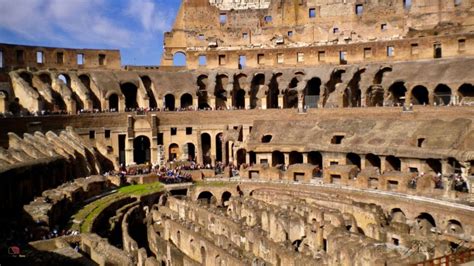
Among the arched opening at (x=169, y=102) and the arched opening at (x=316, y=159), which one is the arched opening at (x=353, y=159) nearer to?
the arched opening at (x=316, y=159)

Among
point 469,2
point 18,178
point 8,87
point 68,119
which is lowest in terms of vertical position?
point 18,178

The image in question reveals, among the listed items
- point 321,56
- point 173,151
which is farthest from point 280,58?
point 173,151

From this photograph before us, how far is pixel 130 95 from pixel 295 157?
19.5 m

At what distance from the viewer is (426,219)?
86.1ft

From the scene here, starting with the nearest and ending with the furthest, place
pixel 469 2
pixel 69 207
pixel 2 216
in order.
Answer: pixel 2 216
pixel 69 207
pixel 469 2

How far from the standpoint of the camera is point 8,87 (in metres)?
40.8

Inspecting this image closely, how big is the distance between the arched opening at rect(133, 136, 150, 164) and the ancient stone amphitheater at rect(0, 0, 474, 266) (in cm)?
20

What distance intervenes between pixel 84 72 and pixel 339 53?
25140 mm

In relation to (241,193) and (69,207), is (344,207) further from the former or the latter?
(69,207)

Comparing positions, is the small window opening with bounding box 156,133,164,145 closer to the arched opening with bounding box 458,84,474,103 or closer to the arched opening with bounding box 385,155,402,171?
the arched opening with bounding box 385,155,402,171

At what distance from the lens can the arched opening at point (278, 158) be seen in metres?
38.0

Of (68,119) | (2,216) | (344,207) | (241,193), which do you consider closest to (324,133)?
(241,193)

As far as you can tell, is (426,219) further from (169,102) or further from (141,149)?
(169,102)

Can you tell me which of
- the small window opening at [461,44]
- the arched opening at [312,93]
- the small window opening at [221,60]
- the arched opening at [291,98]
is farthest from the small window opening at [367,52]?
the small window opening at [221,60]
